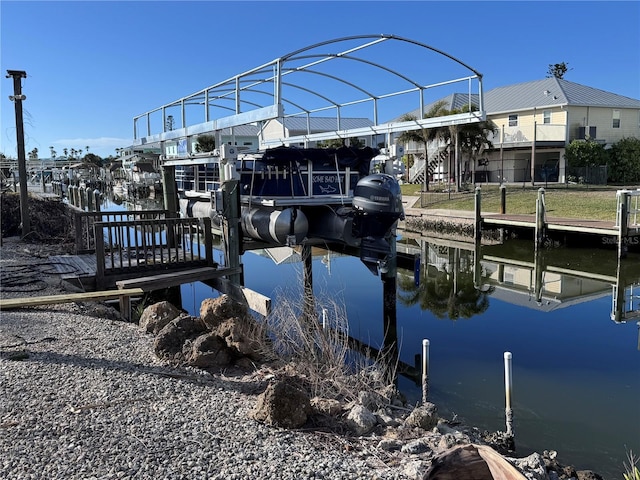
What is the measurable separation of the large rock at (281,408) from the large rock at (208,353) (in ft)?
5.41

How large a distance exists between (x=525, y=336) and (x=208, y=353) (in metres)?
7.57

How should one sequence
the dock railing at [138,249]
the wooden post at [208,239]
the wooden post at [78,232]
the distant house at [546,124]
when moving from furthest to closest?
the distant house at [546,124] → the wooden post at [78,232] → the wooden post at [208,239] → the dock railing at [138,249]

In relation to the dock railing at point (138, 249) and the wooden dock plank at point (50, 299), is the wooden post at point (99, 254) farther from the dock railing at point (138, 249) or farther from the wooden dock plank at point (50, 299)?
the wooden dock plank at point (50, 299)

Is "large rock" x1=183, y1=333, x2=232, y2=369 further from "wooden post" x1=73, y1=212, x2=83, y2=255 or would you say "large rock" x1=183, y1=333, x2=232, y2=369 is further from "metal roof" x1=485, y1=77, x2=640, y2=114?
"metal roof" x1=485, y1=77, x2=640, y2=114

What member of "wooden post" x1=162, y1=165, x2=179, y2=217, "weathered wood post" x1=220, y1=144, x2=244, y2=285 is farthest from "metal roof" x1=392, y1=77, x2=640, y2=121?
"weathered wood post" x1=220, y1=144, x2=244, y2=285

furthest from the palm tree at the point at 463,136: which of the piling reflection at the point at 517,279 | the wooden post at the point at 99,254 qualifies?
the wooden post at the point at 99,254

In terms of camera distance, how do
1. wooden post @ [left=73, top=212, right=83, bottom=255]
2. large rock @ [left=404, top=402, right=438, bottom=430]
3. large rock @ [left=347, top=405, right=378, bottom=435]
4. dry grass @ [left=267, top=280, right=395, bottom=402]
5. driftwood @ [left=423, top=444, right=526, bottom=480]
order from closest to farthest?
1. driftwood @ [left=423, top=444, right=526, bottom=480]
2. large rock @ [left=347, top=405, right=378, bottom=435]
3. large rock @ [left=404, top=402, right=438, bottom=430]
4. dry grass @ [left=267, top=280, right=395, bottom=402]
5. wooden post @ [left=73, top=212, right=83, bottom=255]

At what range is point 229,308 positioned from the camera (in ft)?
25.3

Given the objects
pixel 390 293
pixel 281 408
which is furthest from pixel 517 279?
pixel 281 408

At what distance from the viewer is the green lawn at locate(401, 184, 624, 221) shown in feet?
78.8

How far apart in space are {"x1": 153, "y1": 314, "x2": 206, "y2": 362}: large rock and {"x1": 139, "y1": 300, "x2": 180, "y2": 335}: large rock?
32.8 inches

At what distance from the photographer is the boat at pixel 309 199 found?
1145cm

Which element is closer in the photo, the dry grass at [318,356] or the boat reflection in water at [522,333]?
the dry grass at [318,356]

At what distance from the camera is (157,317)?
810cm
